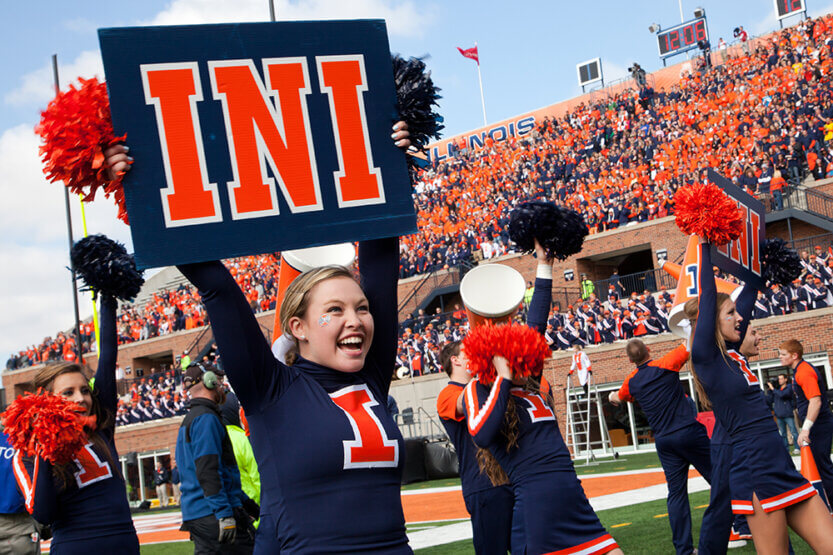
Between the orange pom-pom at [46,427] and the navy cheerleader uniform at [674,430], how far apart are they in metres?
4.01

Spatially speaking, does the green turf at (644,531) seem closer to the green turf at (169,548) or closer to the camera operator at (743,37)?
the green turf at (169,548)

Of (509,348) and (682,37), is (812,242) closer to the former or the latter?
(682,37)

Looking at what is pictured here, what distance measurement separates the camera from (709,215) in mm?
4754

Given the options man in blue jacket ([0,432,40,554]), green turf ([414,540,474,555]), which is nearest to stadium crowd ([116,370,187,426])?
green turf ([414,540,474,555])

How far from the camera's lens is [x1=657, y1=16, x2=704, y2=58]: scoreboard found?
37.4 meters

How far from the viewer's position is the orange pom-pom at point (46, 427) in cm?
378

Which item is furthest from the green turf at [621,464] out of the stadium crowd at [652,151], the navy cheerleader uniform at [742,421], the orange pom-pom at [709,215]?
the orange pom-pom at [709,215]

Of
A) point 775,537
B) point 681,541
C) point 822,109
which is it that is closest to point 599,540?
point 775,537

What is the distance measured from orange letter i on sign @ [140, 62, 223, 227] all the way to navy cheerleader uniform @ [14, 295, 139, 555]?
1870mm

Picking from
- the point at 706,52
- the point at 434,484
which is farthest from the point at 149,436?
the point at 706,52

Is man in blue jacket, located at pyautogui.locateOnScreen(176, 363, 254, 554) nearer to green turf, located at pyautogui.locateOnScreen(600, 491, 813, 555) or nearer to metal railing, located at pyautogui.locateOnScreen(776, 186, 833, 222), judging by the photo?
green turf, located at pyautogui.locateOnScreen(600, 491, 813, 555)

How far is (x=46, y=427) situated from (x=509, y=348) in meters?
2.05

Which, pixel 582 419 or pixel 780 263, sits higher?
pixel 780 263

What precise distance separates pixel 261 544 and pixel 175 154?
2146 mm
